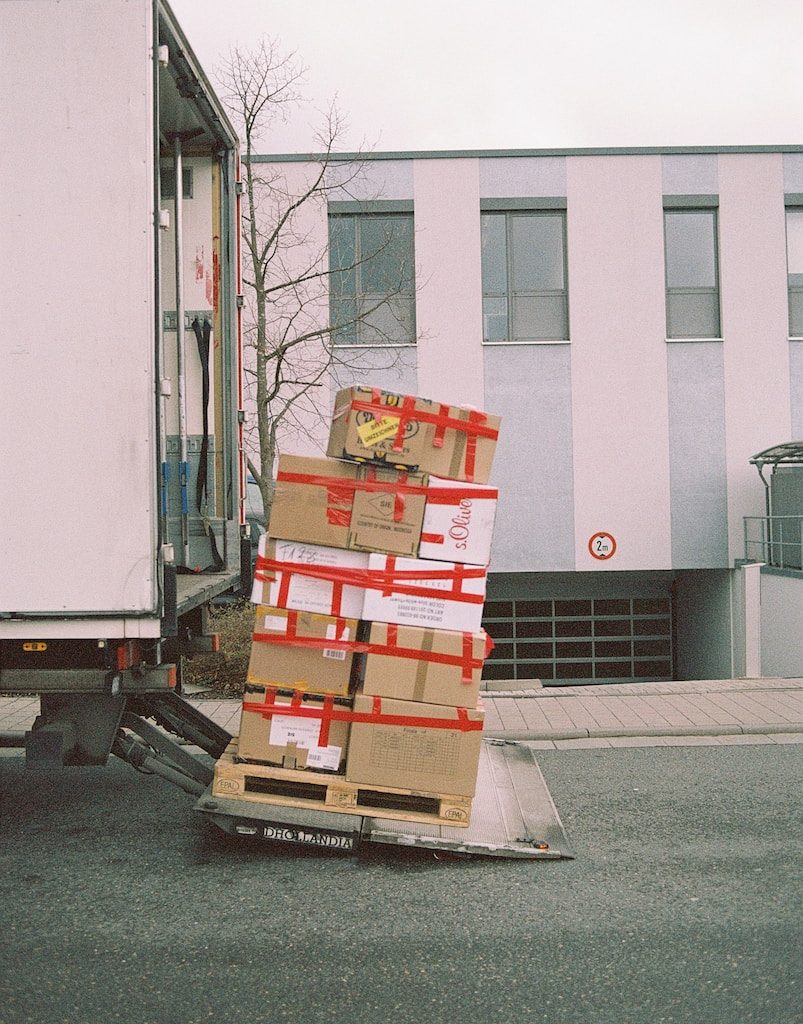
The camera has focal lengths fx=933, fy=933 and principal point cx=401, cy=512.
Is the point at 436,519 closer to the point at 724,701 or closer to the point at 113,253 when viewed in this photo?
the point at 113,253

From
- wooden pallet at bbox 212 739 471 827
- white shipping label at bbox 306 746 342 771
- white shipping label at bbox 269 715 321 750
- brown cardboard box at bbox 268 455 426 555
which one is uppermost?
brown cardboard box at bbox 268 455 426 555

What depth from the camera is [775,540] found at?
1458 cm

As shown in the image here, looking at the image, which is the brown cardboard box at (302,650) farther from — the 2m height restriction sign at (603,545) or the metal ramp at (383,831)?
the 2m height restriction sign at (603,545)

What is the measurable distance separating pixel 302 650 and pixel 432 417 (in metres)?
1.31

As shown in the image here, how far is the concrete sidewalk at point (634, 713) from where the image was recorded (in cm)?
737

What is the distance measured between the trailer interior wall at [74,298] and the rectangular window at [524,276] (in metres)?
11.6

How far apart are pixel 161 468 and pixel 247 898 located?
6.32 ft

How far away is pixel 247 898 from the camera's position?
408cm

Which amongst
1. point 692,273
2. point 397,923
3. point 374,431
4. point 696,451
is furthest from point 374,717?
point 692,273

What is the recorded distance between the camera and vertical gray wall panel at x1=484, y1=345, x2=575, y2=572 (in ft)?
49.9

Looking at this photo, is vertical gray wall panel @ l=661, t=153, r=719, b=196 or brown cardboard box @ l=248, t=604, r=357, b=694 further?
vertical gray wall panel @ l=661, t=153, r=719, b=196

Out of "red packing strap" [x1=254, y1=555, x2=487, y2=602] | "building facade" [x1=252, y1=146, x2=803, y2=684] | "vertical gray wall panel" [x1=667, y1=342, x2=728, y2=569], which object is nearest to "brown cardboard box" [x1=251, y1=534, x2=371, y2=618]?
"red packing strap" [x1=254, y1=555, x2=487, y2=602]

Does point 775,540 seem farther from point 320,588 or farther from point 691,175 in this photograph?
point 320,588

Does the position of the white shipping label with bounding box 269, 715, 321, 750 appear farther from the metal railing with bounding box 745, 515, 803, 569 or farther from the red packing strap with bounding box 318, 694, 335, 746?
the metal railing with bounding box 745, 515, 803, 569
